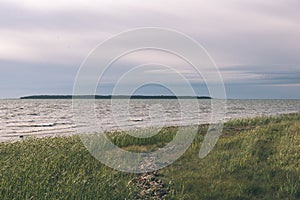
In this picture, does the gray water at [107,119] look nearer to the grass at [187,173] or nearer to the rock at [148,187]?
the grass at [187,173]

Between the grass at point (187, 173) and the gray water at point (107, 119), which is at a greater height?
the grass at point (187, 173)

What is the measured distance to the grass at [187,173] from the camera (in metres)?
11.1

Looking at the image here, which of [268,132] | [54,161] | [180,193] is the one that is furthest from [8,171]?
[268,132]

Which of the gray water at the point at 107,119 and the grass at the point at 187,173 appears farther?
the gray water at the point at 107,119

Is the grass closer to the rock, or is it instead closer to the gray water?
the rock

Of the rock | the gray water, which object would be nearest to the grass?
the rock

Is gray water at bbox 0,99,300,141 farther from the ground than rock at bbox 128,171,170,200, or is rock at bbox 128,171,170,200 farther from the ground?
rock at bbox 128,171,170,200

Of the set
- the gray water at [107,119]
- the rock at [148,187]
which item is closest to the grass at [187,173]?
the rock at [148,187]

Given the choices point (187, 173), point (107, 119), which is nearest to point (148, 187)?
point (187, 173)

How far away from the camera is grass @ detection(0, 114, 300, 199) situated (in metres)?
11.1

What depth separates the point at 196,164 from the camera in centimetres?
1464

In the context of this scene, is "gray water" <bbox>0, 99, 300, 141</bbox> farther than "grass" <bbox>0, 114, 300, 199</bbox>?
Yes

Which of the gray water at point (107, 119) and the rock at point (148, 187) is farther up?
the rock at point (148, 187)

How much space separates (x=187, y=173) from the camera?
1338 cm
